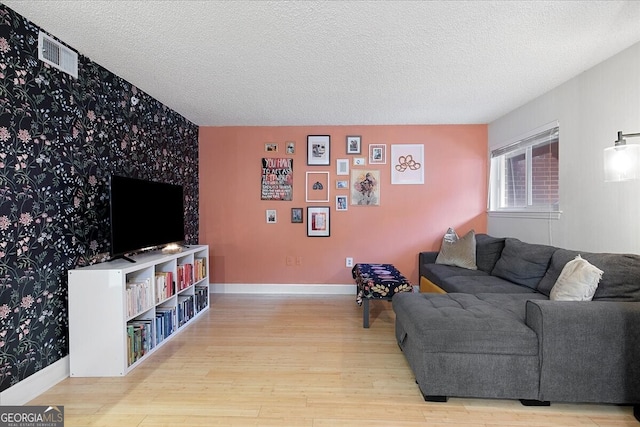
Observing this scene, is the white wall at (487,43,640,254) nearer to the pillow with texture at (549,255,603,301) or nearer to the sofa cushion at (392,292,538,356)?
the pillow with texture at (549,255,603,301)

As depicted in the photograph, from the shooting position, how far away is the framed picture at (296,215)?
4.40 m

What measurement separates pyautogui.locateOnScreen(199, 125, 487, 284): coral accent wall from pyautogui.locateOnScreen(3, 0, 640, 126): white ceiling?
2.90ft

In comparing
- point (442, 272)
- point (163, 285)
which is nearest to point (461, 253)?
point (442, 272)

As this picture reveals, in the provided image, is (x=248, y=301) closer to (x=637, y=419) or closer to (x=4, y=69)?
(x=4, y=69)

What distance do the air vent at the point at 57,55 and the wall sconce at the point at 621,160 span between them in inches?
144

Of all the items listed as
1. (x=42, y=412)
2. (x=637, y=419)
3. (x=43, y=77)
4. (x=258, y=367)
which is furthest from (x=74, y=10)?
(x=637, y=419)

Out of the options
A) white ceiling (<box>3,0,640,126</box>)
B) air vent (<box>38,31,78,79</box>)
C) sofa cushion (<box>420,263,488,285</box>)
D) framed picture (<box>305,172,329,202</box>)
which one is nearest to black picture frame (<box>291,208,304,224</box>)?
framed picture (<box>305,172,329,202</box>)

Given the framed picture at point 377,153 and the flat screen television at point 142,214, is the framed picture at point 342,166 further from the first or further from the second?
the flat screen television at point 142,214

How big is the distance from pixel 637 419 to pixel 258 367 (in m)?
2.32

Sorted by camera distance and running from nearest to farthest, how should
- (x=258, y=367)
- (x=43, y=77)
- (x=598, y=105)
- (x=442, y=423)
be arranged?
(x=442, y=423) < (x=43, y=77) < (x=258, y=367) < (x=598, y=105)

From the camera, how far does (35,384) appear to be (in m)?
2.02

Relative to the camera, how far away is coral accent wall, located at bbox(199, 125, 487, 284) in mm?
4340

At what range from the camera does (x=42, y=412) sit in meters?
1.88

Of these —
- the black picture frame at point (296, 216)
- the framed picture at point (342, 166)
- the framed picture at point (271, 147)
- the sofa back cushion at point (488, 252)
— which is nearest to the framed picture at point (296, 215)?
the black picture frame at point (296, 216)
